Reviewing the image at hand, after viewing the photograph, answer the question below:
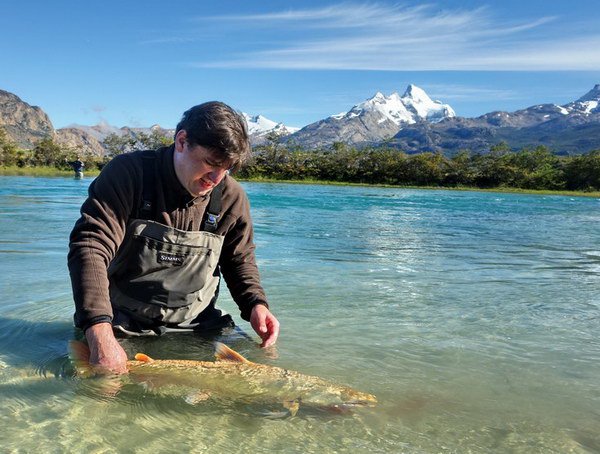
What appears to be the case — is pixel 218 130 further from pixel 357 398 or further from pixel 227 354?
pixel 357 398

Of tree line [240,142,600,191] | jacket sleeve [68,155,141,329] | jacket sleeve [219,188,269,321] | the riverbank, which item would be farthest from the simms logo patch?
tree line [240,142,600,191]

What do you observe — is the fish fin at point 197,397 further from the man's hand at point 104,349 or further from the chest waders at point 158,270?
the chest waders at point 158,270

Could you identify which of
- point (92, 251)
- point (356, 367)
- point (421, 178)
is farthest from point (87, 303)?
point (421, 178)

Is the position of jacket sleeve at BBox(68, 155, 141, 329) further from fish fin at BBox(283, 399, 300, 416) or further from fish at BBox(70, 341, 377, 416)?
fish fin at BBox(283, 399, 300, 416)

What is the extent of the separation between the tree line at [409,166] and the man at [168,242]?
87288 millimetres

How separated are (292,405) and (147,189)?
70.1 inches

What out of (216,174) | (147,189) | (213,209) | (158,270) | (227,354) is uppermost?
(216,174)

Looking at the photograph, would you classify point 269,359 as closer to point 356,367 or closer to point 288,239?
point 356,367

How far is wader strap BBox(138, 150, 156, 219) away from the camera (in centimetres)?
376

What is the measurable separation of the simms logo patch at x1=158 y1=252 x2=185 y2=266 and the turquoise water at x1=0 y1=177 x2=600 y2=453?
0.76 meters

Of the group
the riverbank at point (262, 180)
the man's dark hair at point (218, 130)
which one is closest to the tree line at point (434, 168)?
the riverbank at point (262, 180)

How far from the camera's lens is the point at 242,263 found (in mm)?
4391

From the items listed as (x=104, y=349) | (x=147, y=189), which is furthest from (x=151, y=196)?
(x=104, y=349)

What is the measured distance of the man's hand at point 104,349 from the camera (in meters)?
3.16
